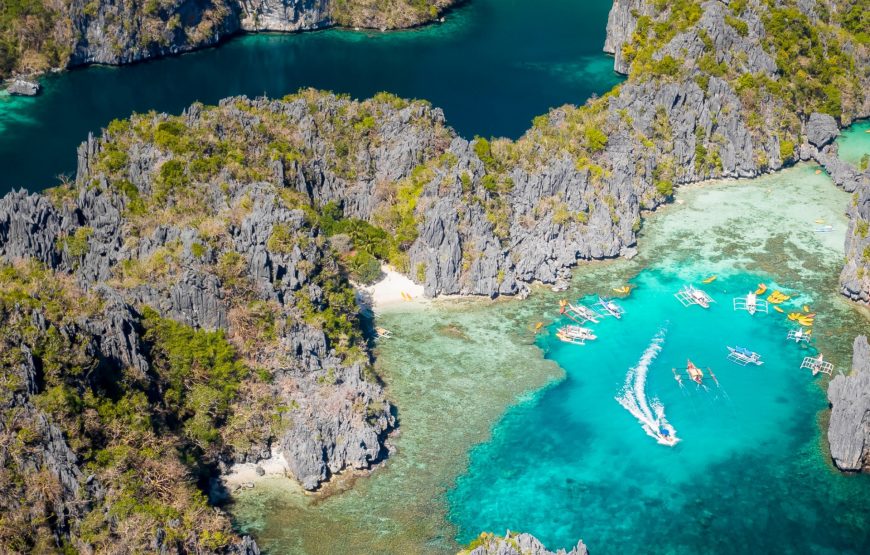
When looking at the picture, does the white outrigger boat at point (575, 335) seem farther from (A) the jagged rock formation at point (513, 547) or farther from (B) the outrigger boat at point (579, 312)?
(A) the jagged rock formation at point (513, 547)

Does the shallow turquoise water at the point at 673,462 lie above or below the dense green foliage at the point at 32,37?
below

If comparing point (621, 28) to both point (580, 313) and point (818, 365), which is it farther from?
point (818, 365)

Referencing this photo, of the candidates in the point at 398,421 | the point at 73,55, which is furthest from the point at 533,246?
the point at 73,55

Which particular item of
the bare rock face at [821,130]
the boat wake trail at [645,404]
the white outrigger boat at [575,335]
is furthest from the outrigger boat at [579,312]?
the bare rock face at [821,130]

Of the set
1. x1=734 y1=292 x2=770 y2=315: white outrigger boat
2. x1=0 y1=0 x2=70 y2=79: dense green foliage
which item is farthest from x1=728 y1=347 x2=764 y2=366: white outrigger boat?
x1=0 y1=0 x2=70 y2=79: dense green foliage

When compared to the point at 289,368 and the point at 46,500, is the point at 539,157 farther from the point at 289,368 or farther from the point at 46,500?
the point at 46,500
